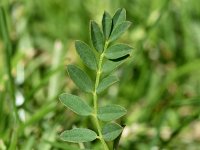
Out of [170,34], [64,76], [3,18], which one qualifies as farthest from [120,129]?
[170,34]

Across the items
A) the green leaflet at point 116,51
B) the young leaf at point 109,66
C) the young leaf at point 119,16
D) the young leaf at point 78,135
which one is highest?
the young leaf at point 119,16

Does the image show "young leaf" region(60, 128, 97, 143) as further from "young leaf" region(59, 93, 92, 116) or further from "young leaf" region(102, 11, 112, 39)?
"young leaf" region(102, 11, 112, 39)

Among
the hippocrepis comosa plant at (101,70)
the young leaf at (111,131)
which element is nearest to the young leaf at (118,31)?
the hippocrepis comosa plant at (101,70)

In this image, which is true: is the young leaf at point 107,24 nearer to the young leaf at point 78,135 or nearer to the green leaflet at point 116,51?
the green leaflet at point 116,51

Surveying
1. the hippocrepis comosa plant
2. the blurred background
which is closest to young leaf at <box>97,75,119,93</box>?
the hippocrepis comosa plant

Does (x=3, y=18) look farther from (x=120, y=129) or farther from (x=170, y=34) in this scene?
(x=170, y=34)
